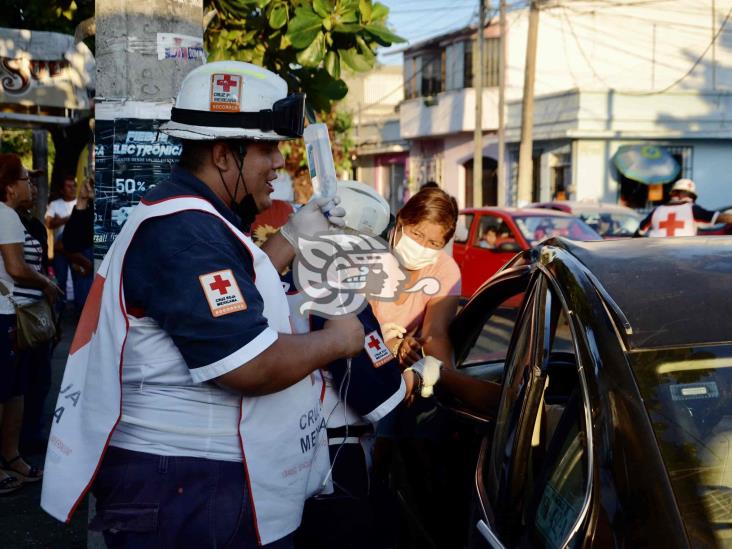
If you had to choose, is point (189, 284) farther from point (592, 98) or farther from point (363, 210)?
point (592, 98)

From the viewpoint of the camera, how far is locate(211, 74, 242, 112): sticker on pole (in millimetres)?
2186

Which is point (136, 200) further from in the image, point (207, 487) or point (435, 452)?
point (207, 487)

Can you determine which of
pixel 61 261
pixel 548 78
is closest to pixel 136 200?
pixel 61 261

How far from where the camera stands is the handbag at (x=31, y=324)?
5266 millimetres

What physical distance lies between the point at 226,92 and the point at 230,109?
5cm

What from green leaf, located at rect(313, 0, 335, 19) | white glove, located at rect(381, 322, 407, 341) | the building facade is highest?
the building facade

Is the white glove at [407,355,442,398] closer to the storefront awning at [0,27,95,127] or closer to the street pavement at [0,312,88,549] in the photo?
the street pavement at [0,312,88,549]

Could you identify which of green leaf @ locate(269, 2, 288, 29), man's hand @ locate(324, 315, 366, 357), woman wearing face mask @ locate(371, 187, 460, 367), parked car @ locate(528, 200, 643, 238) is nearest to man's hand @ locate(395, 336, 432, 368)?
woman wearing face mask @ locate(371, 187, 460, 367)

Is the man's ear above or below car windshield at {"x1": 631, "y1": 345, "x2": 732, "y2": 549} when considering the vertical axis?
above

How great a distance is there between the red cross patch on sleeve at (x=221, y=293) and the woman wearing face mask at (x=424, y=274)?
1.94 meters

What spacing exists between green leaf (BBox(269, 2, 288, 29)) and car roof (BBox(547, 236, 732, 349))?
2.85 metres

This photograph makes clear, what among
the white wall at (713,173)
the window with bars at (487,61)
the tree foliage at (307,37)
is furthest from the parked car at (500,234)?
the window with bars at (487,61)

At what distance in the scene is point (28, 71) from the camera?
7980 millimetres

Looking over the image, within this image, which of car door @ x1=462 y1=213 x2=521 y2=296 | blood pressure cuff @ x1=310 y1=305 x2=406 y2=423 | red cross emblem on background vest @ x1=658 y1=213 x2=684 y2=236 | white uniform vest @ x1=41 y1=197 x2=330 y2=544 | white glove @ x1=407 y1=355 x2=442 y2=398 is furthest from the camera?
car door @ x1=462 y1=213 x2=521 y2=296
